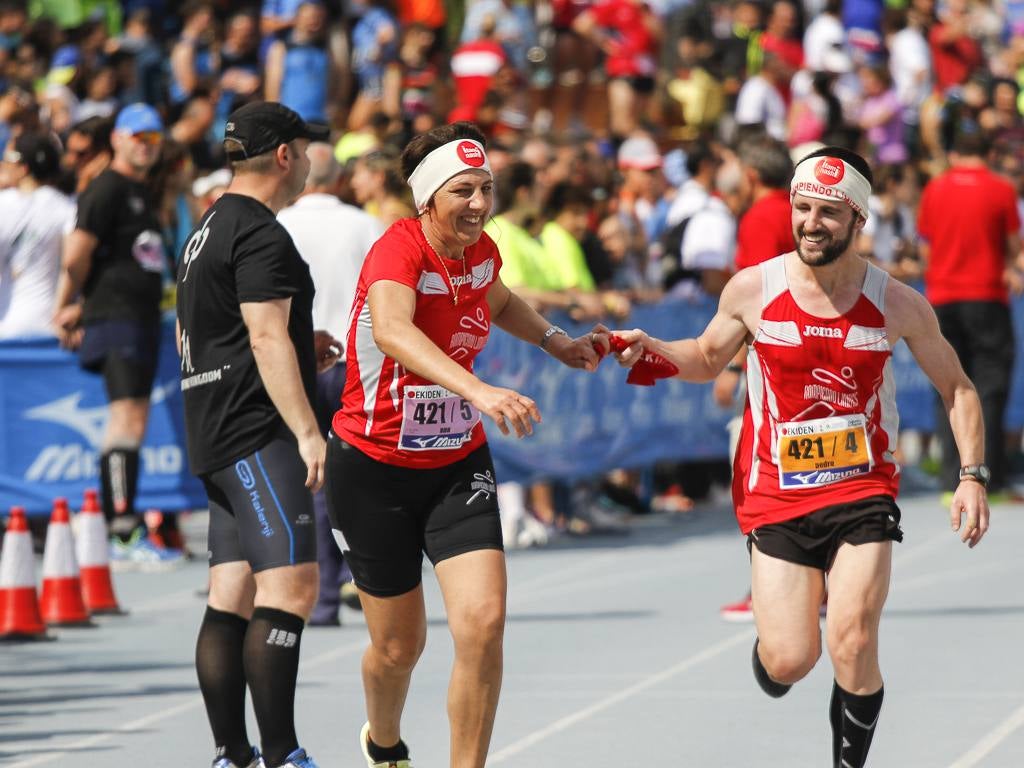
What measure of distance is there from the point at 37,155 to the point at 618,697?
5799 millimetres

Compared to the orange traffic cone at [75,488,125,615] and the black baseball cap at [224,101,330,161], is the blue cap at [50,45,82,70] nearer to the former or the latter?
the orange traffic cone at [75,488,125,615]

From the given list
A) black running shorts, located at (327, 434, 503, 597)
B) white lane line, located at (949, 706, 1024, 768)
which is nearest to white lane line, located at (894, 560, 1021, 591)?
white lane line, located at (949, 706, 1024, 768)

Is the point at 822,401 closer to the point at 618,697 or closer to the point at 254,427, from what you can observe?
the point at 254,427

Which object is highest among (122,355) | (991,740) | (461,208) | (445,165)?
(445,165)

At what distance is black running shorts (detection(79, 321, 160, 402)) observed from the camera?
39.1ft

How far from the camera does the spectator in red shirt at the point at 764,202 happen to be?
954cm

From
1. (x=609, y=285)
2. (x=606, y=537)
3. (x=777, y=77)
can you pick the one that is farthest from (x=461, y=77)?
(x=606, y=537)

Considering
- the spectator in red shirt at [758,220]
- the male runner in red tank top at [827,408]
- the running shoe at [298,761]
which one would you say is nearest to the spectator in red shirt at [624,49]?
the spectator in red shirt at [758,220]

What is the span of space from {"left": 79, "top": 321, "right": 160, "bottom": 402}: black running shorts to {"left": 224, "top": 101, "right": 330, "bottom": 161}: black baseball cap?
5.47 meters

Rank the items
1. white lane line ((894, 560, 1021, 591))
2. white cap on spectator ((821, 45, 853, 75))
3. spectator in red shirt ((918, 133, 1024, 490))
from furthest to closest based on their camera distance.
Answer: white cap on spectator ((821, 45, 853, 75)) → spectator in red shirt ((918, 133, 1024, 490)) → white lane line ((894, 560, 1021, 591))

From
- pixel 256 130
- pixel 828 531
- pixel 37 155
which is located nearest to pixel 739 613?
pixel 828 531

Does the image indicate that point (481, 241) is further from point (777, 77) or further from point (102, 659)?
point (777, 77)

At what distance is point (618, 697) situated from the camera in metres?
8.32

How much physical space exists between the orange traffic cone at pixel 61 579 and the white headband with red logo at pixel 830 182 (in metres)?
4.95
